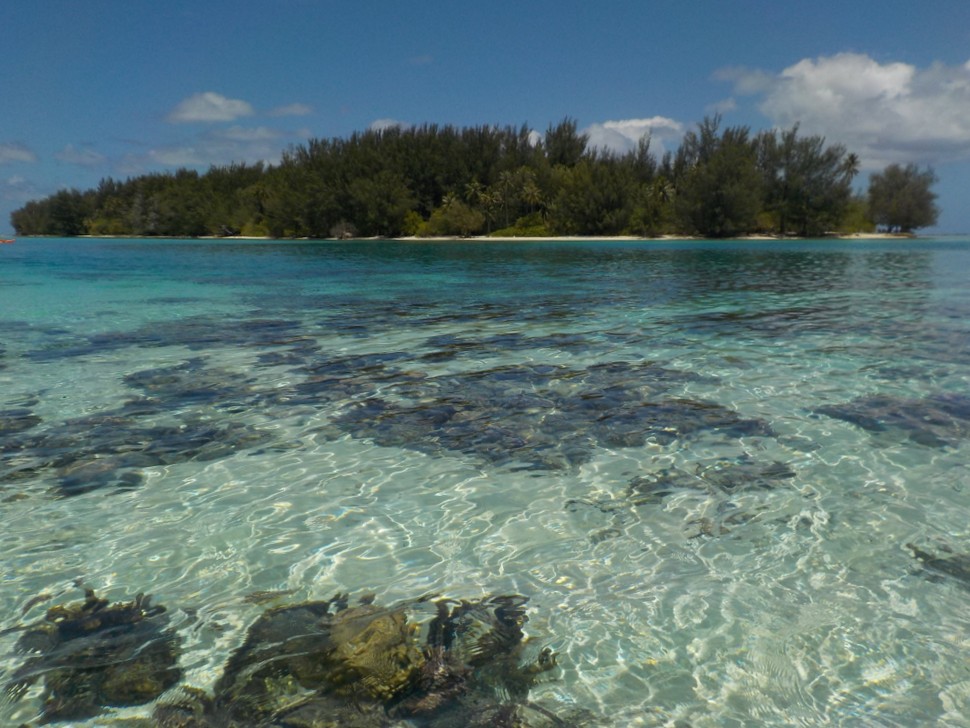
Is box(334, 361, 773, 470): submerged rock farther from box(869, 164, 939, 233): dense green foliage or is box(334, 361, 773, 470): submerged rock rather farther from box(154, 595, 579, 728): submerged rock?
box(869, 164, 939, 233): dense green foliage

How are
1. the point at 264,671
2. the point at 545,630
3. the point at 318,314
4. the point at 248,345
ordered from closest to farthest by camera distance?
the point at 264,671 → the point at 545,630 → the point at 248,345 → the point at 318,314

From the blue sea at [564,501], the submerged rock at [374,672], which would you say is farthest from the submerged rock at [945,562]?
the submerged rock at [374,672]

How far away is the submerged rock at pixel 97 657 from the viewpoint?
2.90 meters

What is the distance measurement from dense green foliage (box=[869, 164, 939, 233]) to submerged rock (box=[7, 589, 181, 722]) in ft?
336

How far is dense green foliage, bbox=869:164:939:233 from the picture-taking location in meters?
86.5

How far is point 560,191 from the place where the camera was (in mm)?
77375

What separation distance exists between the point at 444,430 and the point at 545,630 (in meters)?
3.29

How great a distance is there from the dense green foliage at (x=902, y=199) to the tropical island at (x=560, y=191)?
14cm

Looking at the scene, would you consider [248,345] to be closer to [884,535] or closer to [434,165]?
[884,535]

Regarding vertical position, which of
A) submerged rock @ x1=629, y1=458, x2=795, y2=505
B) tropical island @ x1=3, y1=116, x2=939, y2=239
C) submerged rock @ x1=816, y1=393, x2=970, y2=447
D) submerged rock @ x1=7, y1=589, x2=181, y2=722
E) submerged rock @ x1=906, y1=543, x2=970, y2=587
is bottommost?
submerged rock @ x1=906, y1=543, x2=970, y2=587

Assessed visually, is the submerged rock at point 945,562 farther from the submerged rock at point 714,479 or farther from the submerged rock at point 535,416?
the submerged rock at point 535,416

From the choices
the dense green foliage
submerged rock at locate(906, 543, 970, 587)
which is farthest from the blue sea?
the dense green foliage

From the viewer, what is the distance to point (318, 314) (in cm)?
1541

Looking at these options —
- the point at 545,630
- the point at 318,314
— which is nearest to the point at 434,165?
the point at 318,314
